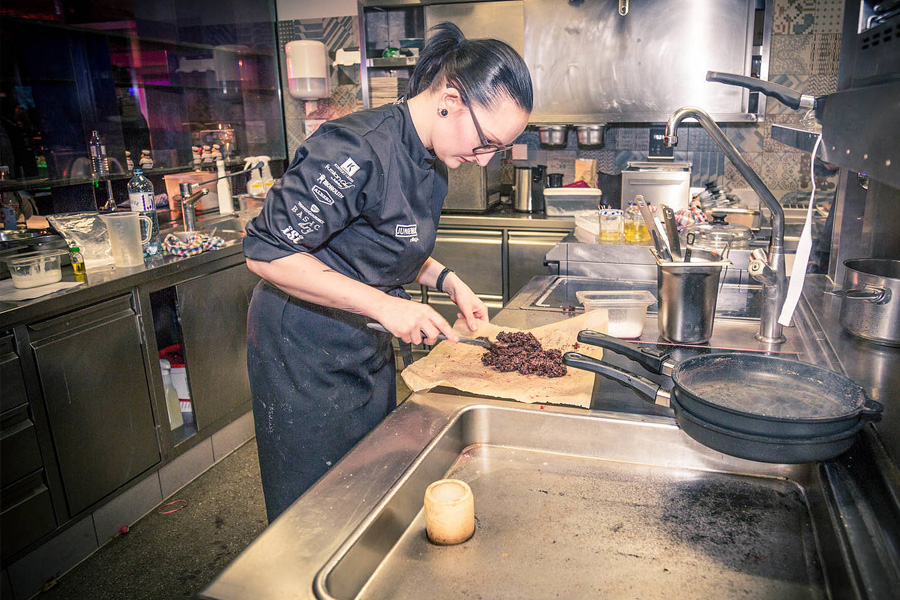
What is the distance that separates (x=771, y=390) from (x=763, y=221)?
3.44 m

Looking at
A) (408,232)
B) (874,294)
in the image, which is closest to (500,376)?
(408,232)

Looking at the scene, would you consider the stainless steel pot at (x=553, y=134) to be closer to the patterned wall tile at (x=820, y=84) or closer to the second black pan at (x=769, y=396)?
the patterned wall tile at (x=820, y=84)

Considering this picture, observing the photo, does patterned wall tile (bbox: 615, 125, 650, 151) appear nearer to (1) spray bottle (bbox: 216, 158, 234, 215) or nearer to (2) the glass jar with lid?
(2) the glass jar with lid

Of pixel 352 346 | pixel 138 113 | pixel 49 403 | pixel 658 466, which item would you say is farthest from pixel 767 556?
pixel 138 113

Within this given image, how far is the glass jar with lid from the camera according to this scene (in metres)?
3.05

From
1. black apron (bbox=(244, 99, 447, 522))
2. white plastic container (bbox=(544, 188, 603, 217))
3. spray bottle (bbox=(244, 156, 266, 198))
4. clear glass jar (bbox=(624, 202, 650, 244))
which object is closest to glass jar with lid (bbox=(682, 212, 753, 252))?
clear glass jar (bbox=(624, 202, 650, 244))

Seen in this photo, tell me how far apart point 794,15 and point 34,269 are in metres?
4.56

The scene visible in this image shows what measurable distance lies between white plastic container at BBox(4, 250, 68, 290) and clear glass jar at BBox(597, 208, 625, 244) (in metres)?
2.52

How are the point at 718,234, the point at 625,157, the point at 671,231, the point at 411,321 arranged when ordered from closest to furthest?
the point at 411,321 < the point at 671,231 < the point at 718,234 < the point at 625,157

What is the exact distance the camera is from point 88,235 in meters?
2.97

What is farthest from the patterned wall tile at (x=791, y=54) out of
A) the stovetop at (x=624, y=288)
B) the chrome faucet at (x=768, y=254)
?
the chrome faucet at (x=768, y=254)

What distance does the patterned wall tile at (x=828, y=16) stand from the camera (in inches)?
165

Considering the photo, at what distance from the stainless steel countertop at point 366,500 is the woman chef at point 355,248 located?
233 mm

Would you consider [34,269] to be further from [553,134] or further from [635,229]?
[553,134]
